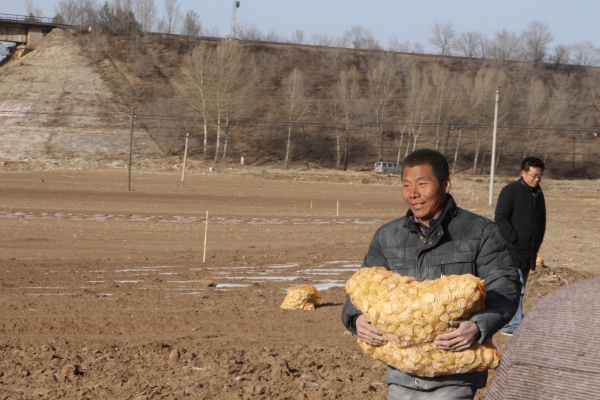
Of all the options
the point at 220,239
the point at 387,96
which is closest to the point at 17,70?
the point at 387,96

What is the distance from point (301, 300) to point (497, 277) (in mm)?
7430

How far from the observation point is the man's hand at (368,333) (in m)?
3.65

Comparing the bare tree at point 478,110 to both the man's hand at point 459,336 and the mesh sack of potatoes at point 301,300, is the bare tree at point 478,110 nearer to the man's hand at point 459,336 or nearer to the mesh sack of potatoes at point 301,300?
the mesh sack of potatoes at point 301,300

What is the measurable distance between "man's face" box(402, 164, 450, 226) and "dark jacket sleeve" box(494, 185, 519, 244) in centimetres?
460

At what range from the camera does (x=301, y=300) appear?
36.3 feet

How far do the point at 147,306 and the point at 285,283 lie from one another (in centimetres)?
320

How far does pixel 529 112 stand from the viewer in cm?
7744

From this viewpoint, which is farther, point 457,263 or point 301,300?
point 301,300

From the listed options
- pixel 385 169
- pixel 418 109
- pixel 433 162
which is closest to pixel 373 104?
pixel 418 109

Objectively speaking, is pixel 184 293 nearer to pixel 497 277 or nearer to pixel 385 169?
pixel 497 277

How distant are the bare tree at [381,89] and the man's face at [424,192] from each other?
69934 millimetres

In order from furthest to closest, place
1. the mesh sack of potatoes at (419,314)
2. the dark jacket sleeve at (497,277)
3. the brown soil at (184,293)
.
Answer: the brown soil at (184,293) < the dark jacket sleeve at (497,277) < the mesh sack of potatoes at (419,314)

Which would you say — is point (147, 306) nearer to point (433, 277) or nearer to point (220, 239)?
point (433, 277)

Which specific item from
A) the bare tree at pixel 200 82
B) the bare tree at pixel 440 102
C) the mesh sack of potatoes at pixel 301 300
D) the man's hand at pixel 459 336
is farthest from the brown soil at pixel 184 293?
the bare tree at pixel 440 102
